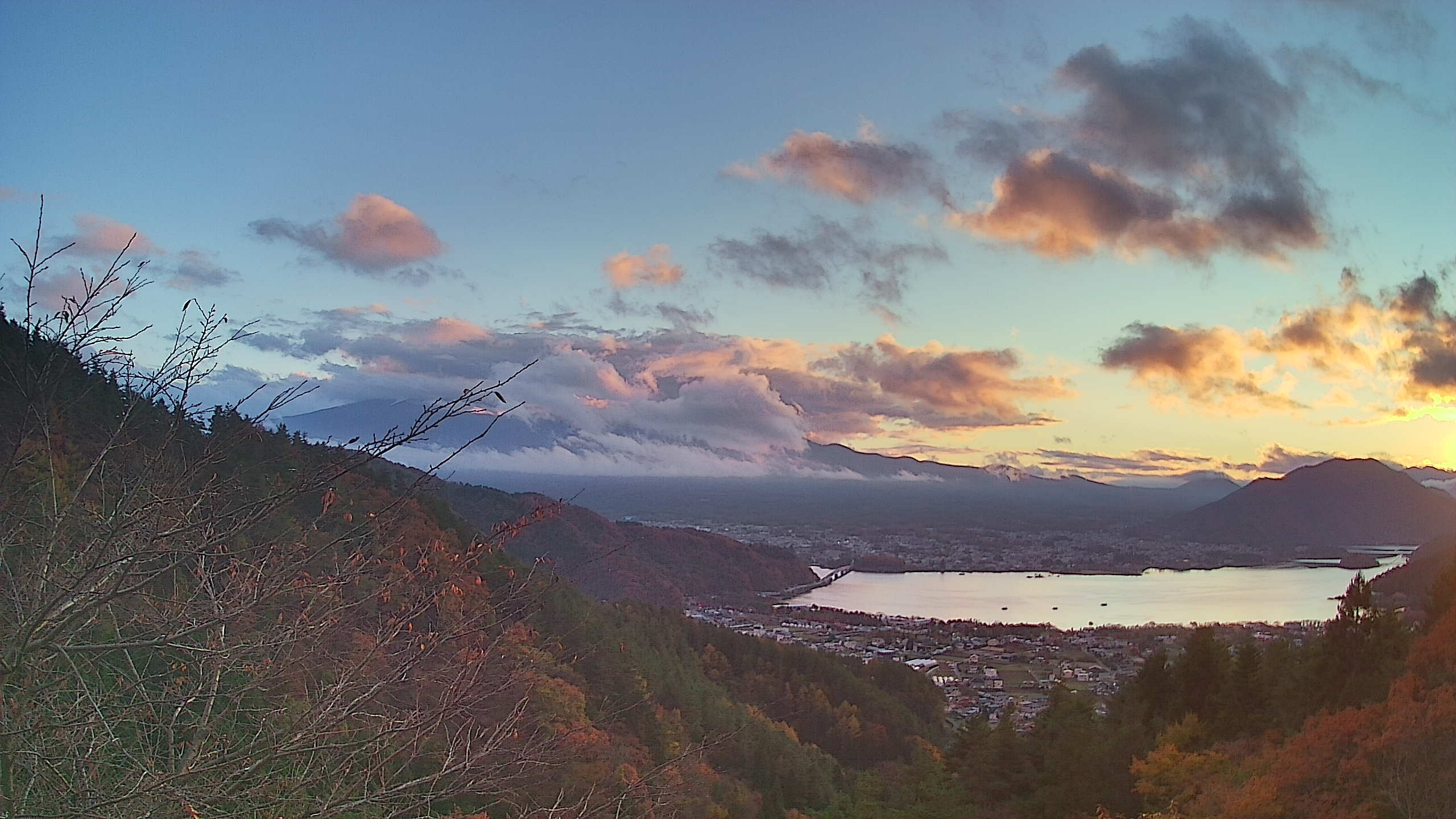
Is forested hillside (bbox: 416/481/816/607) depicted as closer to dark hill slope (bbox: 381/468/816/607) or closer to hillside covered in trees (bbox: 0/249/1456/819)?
dark hill slope (bbox: 381/468/816/607)

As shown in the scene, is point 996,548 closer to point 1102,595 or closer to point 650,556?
point 1102,595

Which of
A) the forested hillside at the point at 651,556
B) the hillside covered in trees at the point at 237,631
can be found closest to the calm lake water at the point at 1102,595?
the forested hillside at the point at 651,556

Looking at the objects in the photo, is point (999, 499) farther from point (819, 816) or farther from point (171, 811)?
point (171, 811)

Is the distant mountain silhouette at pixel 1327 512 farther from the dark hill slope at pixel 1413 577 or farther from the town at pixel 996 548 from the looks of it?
the dark hill slope at pixel 1413 577

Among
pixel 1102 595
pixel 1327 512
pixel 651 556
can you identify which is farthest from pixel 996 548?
pixel 651 556

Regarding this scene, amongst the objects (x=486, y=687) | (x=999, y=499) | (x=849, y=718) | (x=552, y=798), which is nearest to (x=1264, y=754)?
(x=552, y=798)

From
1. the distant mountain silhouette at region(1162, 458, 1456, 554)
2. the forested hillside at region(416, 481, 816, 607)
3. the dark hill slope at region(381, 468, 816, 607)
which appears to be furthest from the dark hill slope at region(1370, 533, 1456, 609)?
the distant mountain silhouette at region(1162, 458, 1456, 554)

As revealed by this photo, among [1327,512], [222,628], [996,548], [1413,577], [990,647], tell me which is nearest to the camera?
[222,628]
